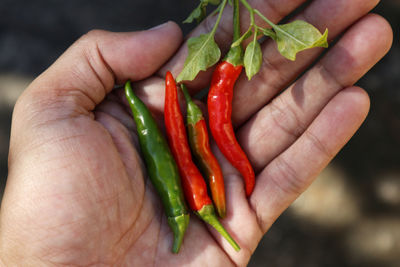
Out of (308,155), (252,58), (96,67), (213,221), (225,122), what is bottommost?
(213,221)

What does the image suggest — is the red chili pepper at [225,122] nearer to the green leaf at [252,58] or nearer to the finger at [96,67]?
the green leaf at [252,58]

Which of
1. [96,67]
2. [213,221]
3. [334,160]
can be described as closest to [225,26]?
[96,67]

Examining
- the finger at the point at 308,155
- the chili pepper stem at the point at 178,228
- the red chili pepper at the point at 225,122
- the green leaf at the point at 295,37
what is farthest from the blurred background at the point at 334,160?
the green leaf at the point at 295,37

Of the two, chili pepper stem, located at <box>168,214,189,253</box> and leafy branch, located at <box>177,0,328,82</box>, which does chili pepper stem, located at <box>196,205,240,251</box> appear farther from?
leafy branch, located at <box>177,0,328,82</box>

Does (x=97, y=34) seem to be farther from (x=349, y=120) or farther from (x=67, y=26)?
(x=349, y=120)

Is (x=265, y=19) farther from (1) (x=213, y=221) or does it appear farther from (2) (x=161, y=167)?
(1) (x=213, y=221)

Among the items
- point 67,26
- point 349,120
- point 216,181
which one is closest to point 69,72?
point 216,181
